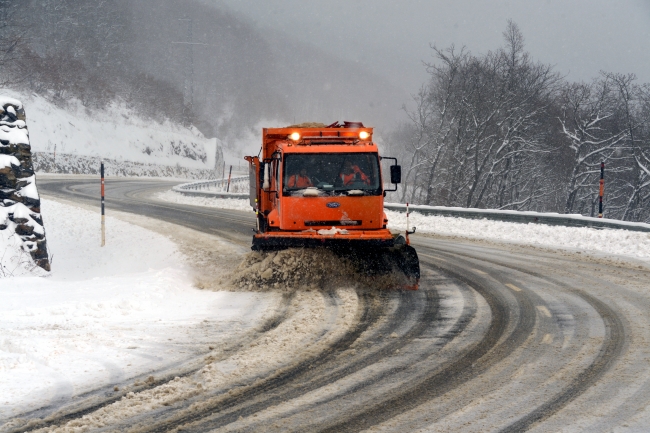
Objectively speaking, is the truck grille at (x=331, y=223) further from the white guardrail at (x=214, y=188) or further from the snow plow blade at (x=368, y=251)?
the white guardrail at (x=214, y=188)

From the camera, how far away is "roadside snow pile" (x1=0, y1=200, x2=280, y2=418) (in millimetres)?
4684

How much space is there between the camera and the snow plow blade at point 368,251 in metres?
8.85

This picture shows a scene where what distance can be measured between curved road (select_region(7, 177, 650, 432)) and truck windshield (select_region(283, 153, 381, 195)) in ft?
6.85

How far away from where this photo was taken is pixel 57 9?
6719cm

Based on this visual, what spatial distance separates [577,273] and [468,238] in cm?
599

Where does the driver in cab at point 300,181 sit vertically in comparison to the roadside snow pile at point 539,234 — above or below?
above

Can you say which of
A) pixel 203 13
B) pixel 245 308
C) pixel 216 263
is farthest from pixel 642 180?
pixel 203 13

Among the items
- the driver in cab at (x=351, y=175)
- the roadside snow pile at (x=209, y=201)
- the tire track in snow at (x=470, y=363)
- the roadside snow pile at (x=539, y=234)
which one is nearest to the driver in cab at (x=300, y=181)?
the driver in cab at (x=351, y=175)

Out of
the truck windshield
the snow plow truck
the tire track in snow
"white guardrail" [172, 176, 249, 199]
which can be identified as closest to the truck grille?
the snow plow truck

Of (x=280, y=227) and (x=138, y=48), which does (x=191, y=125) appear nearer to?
(x=138, y=48)

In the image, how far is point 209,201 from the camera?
29141 mm

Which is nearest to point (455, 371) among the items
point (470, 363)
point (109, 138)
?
point (470, 363)

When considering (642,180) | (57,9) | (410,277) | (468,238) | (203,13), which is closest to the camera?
(410,277)

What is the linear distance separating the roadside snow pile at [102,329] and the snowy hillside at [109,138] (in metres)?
37.8
